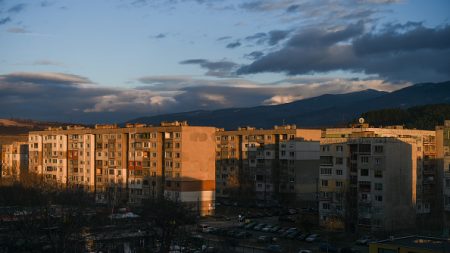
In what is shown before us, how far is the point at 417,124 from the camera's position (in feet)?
221

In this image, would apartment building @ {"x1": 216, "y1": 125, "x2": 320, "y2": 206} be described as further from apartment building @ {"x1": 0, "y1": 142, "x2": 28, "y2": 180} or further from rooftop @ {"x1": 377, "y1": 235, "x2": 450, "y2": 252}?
rooftop @ {"x1": 377, "y1": 235, "x2": 450, "y2": 252}

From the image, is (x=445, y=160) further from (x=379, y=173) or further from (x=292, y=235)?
(x=292, y=235)

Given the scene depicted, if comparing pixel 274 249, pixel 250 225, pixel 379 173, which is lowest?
pixel 274 249

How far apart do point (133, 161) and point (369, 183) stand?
18777mm

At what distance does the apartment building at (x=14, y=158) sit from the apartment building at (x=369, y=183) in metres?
34.3

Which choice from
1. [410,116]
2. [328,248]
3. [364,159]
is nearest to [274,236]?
[328,248]

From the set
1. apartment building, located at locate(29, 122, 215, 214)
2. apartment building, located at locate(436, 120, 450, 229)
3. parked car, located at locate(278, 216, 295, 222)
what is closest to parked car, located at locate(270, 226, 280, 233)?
parked car, located at locate(278, 216, 295, 222)

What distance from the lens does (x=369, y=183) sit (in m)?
32.7

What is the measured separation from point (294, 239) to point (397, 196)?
20.6ft

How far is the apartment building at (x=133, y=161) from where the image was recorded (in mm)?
40594

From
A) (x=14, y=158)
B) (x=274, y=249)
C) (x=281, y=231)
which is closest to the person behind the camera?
(x=274, y=249)

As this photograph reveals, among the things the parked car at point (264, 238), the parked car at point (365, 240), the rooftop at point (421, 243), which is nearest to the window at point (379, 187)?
the parked car at point (365, 240)

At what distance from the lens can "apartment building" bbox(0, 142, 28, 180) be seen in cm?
5844

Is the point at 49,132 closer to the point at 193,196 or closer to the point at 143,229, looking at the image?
the point at 193,196
